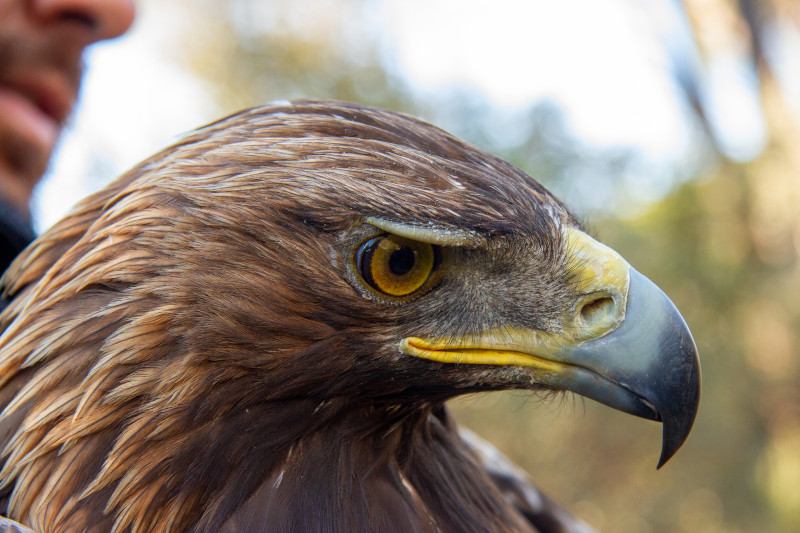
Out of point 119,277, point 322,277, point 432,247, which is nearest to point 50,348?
point 119,277

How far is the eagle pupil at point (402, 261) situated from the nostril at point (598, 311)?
42 cm

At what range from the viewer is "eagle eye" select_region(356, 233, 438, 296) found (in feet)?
4.87

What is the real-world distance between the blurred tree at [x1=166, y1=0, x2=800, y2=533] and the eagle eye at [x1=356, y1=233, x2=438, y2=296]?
6.79 metres

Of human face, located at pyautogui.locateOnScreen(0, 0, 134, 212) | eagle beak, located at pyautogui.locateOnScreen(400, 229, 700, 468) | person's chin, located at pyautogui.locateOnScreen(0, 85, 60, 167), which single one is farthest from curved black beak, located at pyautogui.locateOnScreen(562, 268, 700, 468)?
person's chin, located at pyautogui.locateOnScreen(0, 85, 60, 167)

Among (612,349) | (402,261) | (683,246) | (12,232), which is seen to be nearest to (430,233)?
(402,261)

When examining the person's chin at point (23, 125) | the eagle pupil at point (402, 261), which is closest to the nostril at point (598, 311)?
the eagle pupil at point (402, 261)

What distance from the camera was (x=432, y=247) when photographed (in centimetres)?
151

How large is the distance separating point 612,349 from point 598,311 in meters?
0.10

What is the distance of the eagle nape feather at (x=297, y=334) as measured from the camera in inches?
57.3

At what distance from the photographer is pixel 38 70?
8.21 ft

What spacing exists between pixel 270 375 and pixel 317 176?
46cm

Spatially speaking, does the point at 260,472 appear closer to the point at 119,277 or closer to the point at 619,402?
the point at 119,277

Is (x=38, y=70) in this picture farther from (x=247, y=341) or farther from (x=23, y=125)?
(x=247, y=341)

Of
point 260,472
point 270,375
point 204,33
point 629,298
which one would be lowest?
point 260,472
